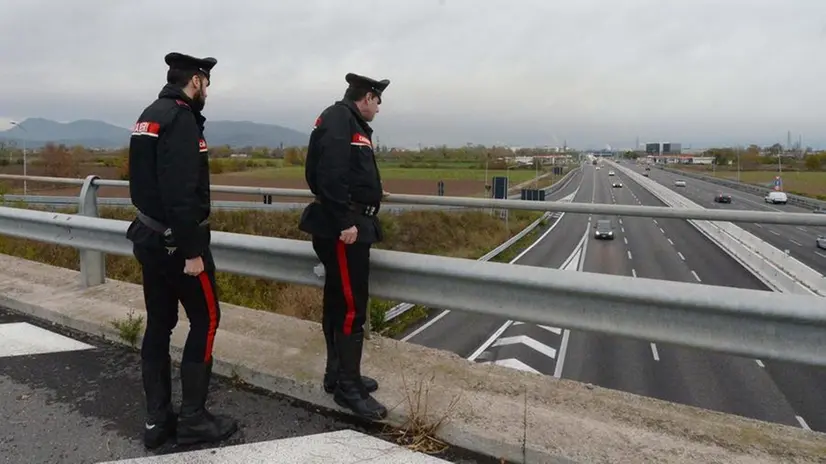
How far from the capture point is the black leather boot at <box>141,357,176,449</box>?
2.64 m

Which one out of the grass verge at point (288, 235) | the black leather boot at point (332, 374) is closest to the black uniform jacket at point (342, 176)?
the black leather boot at point (332, 374)

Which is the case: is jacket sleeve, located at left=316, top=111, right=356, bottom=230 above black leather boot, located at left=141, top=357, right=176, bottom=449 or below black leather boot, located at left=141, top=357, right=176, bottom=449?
above

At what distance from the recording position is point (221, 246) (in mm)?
3918

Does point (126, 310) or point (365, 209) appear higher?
point (365, 209)

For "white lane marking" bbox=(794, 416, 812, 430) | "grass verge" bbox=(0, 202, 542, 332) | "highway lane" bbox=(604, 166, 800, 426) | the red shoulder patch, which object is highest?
the red shoulder patch

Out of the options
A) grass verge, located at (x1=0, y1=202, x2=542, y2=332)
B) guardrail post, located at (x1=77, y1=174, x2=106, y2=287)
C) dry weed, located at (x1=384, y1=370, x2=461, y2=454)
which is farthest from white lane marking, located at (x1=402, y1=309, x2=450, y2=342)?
dry weed, located at (x1=384, y1=370, x2=461, y2=454)

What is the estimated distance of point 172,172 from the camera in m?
2.46

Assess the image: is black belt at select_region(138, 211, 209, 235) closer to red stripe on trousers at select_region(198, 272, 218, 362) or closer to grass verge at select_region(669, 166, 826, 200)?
red stripe on trousers at select_region(198, 272, 218, 362)

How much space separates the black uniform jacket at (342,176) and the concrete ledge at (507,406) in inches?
36.8

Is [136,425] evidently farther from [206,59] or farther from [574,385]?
[574,385]

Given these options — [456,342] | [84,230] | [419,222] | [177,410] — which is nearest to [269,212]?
[419,222]

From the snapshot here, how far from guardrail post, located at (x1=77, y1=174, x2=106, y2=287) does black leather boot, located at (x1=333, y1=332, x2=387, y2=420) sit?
10.4 feet

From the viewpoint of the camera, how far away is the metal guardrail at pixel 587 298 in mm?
2334

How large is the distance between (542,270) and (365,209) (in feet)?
3.39
